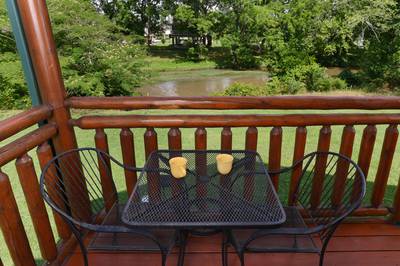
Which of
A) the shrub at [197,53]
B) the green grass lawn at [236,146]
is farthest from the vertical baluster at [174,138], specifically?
the shrub at [197,53]

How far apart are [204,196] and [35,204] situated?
884 millimetres

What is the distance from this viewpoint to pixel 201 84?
54.4ft

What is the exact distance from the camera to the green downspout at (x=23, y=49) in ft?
5.25

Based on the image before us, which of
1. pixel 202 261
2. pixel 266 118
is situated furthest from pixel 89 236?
pixel 266 118

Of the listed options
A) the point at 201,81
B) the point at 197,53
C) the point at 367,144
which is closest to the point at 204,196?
the point at 367,144

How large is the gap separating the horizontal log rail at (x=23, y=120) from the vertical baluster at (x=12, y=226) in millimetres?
193

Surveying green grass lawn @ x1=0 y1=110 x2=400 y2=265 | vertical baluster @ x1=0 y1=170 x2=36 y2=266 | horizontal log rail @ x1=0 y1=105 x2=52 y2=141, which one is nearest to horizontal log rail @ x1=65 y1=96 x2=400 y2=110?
horizontal log rail @ x1=0 y1=105 x2=52 y2=141

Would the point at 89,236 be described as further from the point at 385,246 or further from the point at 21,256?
the point at 385,246

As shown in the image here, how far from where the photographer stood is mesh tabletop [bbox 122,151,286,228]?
136 cm

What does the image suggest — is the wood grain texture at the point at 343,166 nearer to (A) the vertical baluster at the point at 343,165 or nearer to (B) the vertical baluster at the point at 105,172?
(A) the vertical baluster at the point at 343,165

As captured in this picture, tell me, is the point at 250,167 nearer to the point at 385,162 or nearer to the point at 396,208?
the point at 385,162

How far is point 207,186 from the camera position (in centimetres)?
171

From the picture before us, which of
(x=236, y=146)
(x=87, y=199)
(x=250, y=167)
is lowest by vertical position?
(x=236, y=146)

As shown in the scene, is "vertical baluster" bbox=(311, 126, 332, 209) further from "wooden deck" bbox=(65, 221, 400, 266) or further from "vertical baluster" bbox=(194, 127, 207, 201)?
"vertical baluster" bbox=(194, 127, 207, 201)
